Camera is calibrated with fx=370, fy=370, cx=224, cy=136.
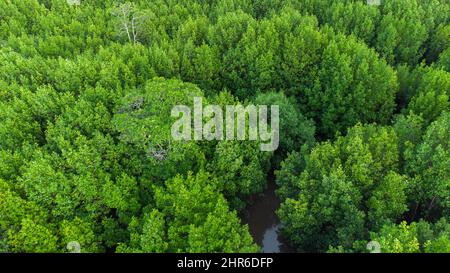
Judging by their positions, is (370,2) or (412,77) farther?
(370,2)

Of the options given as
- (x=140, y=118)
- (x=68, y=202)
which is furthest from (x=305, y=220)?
(x=68, y=202)

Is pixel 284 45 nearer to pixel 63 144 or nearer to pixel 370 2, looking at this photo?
pixel 370 2

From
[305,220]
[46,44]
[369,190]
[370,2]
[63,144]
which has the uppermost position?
[370,2]

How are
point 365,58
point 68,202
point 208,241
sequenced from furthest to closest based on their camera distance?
point 365,58 < point 68,202 < point 208,241

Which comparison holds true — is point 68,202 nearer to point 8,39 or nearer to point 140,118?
point 140,118

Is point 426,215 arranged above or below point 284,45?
below

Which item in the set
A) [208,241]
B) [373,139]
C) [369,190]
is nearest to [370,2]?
[373,139]

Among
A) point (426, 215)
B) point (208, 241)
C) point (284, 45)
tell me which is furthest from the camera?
point (284, 45)
